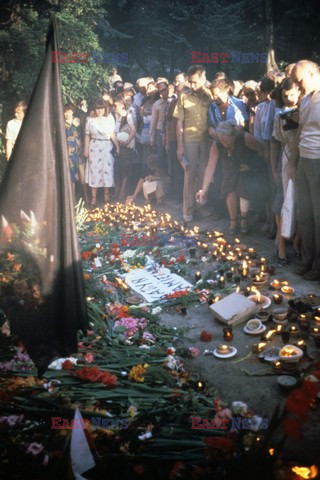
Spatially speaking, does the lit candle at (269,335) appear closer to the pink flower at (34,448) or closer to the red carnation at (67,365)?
the red carnation at (67,365)

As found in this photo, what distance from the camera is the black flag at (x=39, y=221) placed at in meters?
3.21

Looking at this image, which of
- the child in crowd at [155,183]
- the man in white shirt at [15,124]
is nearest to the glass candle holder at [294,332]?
the man in white shirt at [15,124]

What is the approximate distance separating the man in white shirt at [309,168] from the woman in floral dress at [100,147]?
18.7 ft

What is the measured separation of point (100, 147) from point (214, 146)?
363 centimetres

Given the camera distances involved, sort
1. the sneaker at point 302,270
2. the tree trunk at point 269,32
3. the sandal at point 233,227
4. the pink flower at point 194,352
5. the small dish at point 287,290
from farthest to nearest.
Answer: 1. the tree trunk at point 269,32
2. the sandal at point 233,227
3. the sneaker at point 302,270
4. the small dish at point 287,290
5. the pink flower at point 194,352

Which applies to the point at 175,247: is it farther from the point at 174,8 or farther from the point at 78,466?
the point at 174,8

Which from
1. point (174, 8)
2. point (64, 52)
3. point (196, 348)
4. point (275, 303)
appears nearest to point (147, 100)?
point (64, 52)

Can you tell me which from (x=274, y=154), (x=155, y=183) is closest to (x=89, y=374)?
(x=274, y=154)

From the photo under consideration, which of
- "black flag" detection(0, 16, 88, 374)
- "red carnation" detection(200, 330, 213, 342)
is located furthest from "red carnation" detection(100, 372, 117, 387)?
"red carnation" detection(200, 330, 213, 342)

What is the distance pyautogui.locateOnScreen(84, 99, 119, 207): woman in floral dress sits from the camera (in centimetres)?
1047

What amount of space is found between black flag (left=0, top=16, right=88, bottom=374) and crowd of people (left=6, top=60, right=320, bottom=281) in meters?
3.27

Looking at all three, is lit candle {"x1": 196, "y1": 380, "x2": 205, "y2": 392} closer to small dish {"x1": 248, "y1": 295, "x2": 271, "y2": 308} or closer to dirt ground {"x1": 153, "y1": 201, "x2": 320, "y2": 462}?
dirt ground {"x1": 153, "y1": 201, "x2": 320, "y2": 462}

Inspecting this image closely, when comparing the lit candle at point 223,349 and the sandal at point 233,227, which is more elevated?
the sandal at point 233,227

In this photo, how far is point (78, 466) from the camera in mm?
2729
